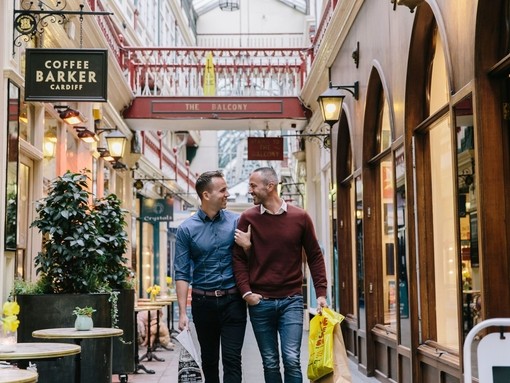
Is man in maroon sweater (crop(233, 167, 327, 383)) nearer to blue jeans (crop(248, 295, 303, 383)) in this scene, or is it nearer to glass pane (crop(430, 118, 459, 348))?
blue jeans (crop(248, 295, 303, 383))

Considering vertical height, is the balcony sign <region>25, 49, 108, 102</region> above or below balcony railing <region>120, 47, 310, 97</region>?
below

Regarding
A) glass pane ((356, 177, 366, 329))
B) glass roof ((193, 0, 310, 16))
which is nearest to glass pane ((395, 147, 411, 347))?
glass pane ((356, 177, 366, 329))

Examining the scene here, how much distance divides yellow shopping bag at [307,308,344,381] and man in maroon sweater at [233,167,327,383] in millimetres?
116

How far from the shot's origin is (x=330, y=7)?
14.9m

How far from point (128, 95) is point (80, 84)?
8.10 meters

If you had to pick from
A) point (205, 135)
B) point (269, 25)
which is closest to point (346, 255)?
point (269, 25)

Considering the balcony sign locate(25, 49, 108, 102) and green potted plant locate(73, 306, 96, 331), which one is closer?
green potted plant locate(73, 306, 96, 331)

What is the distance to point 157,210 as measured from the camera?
72.4 ft

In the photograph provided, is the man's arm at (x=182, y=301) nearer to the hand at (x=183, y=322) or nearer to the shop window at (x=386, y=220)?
the hand at (x=183, y=322)

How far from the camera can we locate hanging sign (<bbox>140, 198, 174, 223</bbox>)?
21.9 meters

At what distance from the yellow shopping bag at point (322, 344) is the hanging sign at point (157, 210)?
1624cm

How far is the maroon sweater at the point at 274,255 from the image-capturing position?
591 centimetres

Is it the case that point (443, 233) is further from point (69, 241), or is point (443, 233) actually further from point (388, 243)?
point (69, 241)

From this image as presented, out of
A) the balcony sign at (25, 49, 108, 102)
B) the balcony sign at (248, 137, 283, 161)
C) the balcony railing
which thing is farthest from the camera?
the balcony sign at (248, 137, 283, 161)
